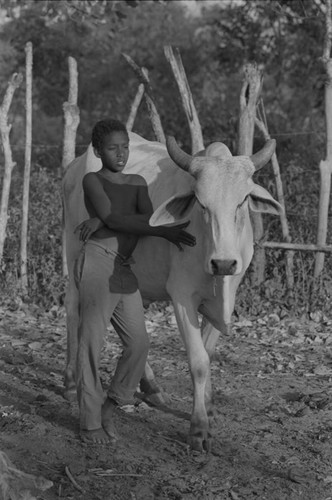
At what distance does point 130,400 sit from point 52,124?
17909mm

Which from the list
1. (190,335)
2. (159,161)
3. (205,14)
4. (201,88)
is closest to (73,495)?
(190,335)

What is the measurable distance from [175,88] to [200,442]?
7050 mm

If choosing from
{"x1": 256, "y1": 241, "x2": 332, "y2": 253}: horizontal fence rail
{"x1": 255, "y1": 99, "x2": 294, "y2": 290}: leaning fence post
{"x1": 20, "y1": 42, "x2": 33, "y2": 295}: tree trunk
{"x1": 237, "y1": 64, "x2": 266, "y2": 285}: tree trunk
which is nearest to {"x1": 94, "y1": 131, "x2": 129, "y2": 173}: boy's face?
{"x1": 237, "y1": 64, "x2": 266, "y2": 285}: tree trunk

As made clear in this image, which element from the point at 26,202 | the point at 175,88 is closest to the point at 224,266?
the point at 26,202

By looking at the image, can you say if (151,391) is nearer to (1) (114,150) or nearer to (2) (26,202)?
(1) (114,150)

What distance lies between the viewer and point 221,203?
158 inches

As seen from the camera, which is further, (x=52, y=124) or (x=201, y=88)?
→ (x=52, y=124)

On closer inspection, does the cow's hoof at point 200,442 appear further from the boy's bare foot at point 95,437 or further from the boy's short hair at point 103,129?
the boy's short hair at point 103,129

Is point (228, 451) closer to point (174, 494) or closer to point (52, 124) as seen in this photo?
point (174, 494)

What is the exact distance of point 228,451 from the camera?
409cm

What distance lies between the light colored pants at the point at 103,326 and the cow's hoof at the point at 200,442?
35 cm

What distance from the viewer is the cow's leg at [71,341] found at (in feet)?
16.6

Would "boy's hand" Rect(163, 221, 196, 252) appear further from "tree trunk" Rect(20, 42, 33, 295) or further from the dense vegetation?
"tree trunk" Rect(20, 42, 33, 295)

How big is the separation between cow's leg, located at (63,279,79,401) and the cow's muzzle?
1.49m
